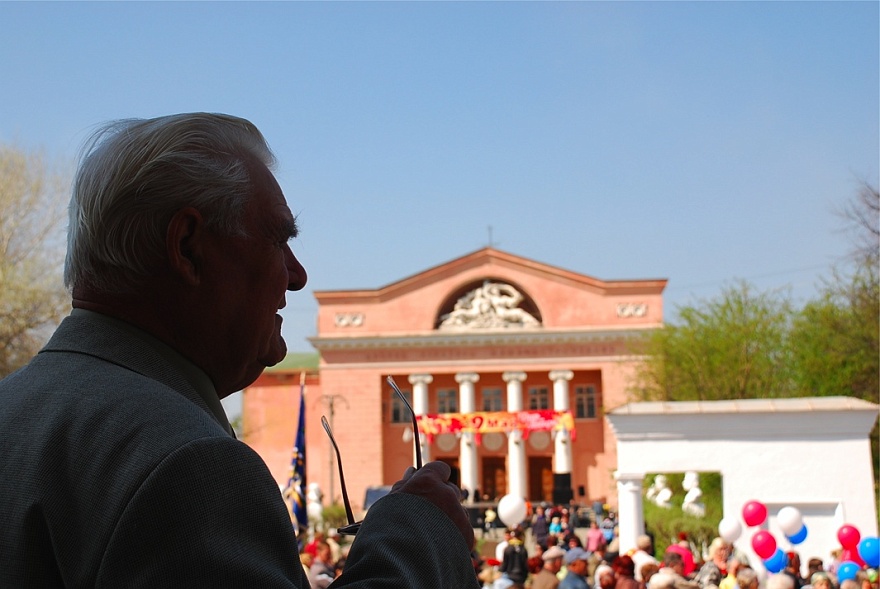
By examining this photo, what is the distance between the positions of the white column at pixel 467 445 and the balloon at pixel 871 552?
34472 mm

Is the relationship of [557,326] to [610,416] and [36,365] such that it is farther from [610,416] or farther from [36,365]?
[36,365]

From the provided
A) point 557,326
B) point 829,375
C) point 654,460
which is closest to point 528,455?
point 557,326

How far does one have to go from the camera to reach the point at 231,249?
134 centimetres

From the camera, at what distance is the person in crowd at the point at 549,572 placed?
9211 millimetres

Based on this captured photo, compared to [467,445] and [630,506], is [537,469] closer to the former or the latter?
[467,445]

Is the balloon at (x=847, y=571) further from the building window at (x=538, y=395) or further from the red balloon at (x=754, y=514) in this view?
the building window at (x=538, y=395)

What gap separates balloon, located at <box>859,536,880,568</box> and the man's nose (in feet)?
34.6

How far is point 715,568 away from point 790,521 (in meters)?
3.36

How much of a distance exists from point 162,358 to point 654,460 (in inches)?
509

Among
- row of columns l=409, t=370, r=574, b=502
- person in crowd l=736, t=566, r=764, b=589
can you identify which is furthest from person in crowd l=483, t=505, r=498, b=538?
person in crowd l=736, t=566, r=764, b=589

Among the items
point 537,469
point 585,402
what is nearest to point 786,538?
point 537,469

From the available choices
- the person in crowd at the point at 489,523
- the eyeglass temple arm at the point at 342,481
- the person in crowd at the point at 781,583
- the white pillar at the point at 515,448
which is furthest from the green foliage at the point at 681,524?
the white pillar at the point at 515,448

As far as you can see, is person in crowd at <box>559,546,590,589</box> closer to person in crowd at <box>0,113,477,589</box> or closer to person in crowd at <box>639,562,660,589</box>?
person in crowd at <box>639,562,660,589</box>

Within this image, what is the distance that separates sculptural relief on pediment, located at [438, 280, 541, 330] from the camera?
46.9 meters
